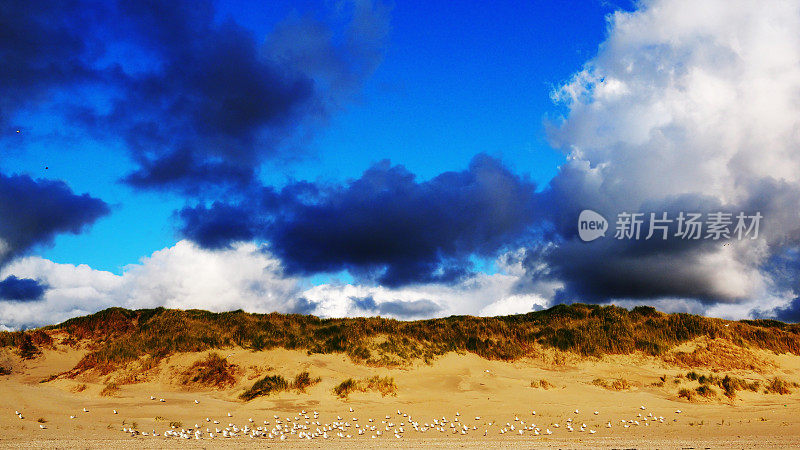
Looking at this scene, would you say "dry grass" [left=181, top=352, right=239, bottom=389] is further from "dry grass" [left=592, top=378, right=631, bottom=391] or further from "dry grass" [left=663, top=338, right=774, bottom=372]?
"dry grass" [left=663, top=338, right=774, bottom=372]

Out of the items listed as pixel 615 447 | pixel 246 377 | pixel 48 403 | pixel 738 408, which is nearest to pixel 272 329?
pixel 246 377

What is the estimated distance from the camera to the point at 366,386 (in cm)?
2170

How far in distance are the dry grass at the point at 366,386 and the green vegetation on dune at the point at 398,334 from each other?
387cm

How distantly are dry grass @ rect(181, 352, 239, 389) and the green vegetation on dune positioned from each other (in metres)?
1.86

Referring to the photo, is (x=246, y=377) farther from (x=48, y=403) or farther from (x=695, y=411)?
(x=695, y=411)

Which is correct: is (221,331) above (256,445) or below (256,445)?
above

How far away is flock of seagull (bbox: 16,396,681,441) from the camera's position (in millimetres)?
15414

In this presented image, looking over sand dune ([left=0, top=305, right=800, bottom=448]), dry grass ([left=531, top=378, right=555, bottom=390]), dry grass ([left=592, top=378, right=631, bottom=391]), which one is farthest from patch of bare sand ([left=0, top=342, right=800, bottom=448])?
dry grass ([left=592, top=378, right=631, bottom=391])

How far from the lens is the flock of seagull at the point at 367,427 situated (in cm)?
1541

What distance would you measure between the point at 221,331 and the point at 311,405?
11204 millimetres

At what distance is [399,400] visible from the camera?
817 inches

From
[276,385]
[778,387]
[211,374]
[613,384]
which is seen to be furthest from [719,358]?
[211,374]

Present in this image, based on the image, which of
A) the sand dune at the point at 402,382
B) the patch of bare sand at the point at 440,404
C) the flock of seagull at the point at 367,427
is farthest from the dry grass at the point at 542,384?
the flock of seagull at the point at 367,427

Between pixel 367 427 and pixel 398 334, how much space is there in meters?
12.2
